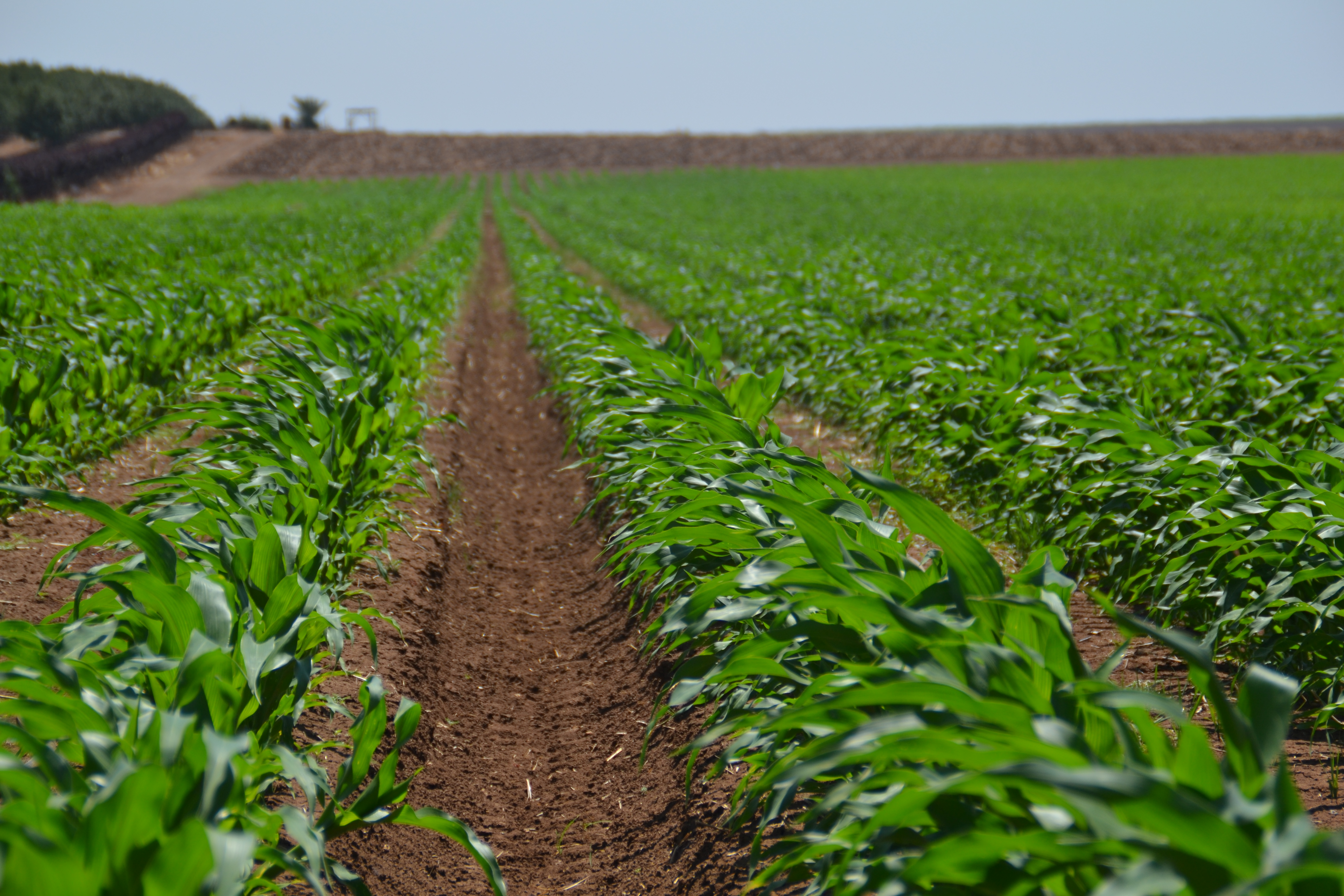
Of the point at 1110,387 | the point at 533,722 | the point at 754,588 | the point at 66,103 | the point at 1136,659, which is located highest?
the point at 66,103

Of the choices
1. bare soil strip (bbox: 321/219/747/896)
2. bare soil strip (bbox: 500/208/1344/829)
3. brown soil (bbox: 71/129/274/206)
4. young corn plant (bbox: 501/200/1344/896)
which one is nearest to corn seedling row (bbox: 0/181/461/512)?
bare soil strip (bbox: 321/219/747/896)

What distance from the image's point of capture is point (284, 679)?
2.28 metres

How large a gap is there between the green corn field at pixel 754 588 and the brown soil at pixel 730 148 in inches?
1989

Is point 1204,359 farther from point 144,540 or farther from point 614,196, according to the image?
point 614,196

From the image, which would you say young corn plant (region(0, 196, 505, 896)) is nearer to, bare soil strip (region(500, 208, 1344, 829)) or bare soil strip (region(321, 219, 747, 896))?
bare soil strip (region(321, 219, 747, 896))

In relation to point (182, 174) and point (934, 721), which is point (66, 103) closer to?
point (182, 174)

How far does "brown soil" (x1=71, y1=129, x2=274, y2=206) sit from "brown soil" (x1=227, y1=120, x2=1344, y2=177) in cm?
211

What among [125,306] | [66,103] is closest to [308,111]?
[66,103]

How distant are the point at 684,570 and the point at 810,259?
1286 cm

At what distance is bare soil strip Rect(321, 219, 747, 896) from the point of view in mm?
2693

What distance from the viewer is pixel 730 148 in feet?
199

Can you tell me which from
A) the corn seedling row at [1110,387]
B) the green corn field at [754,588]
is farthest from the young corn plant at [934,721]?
the corn seedling row at [1110,387]

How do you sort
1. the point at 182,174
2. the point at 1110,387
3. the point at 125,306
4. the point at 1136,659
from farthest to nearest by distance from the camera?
the point at 182,174 < the point at 125,306 < the point at 1110,387 < the point at 1136,659

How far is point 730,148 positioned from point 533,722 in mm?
61157
